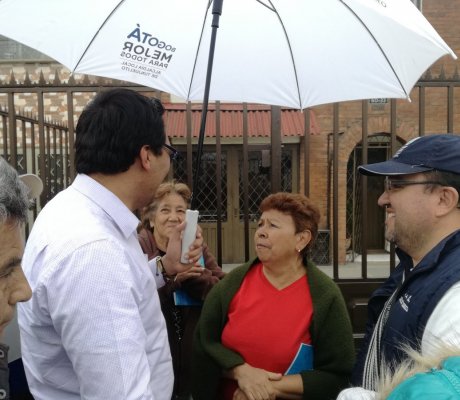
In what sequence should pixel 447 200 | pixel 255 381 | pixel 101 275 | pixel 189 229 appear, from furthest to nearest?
pixel 255 381 → pixel 189 229 → pixel 447 200 → pixel 101 275

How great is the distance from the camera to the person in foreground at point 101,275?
1203mm

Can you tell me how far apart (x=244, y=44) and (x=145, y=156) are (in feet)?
4.21

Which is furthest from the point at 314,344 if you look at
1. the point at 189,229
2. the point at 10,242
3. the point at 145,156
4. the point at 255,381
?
the point at 10,242

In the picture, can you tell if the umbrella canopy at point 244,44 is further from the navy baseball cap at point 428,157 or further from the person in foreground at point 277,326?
the navy baseball cap at point 428,157

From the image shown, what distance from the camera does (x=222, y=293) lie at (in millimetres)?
2465

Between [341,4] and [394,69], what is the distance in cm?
43

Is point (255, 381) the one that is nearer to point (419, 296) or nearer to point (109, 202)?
point (419, 296)

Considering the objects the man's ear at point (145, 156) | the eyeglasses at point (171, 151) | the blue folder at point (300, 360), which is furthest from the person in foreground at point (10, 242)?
the blue folder at point (300, 360)

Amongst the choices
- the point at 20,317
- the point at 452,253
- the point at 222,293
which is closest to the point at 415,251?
the point at 452,253

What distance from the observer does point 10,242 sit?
3.65ft

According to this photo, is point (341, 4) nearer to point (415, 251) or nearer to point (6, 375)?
point (415, 251)

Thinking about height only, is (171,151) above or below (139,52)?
below

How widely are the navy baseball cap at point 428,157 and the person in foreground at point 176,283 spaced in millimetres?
1198

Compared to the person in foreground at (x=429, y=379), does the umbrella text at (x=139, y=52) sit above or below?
above
